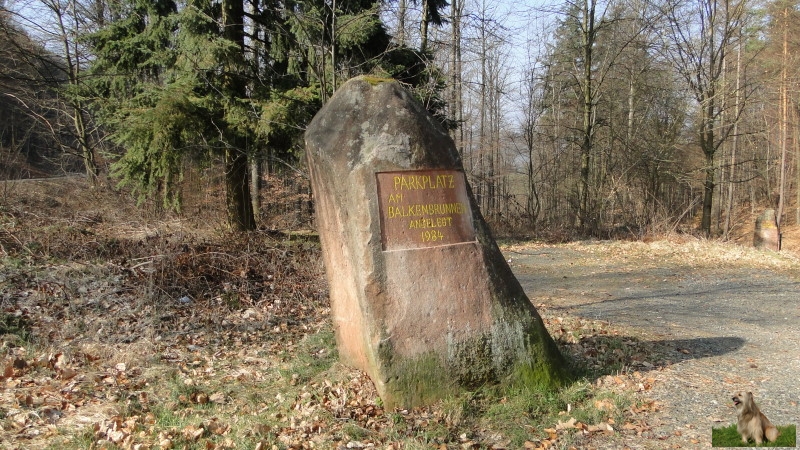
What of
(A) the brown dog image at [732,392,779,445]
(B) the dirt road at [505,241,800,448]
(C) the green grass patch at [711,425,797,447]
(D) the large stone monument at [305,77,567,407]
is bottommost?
(B) the dirt road at [505,241,800,448]

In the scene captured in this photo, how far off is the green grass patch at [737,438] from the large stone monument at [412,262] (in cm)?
124

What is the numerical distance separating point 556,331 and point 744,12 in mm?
17866

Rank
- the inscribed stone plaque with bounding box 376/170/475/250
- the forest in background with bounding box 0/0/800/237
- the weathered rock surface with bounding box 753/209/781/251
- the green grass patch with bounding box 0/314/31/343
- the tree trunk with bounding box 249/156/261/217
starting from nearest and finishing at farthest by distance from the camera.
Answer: the inscribed stone plaque with bounding box 376/170/475/250, the green grass patch with bounding box 0/314/31/343, the forest in background with bounding box 0/0/800/237, the weathered rock surface with bounding box 753/209/781/251, the tree trunk with bounding box 249/156/261/217

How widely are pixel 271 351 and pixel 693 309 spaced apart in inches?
235

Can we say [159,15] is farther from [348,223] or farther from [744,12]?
[744,12]

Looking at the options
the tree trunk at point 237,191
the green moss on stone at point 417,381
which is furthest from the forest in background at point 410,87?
the green moss on stone at point 417,381

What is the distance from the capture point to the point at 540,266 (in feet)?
40.8

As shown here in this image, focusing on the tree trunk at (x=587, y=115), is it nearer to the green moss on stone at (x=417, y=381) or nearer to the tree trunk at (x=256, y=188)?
the tree trunk at (x=256, y=188)

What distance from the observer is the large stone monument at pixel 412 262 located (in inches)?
170

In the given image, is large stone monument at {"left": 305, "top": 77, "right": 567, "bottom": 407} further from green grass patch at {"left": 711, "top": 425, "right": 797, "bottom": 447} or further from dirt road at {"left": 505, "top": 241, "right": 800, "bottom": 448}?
green grass patch at {"left": 711, "top": 425, "right": 797, "bottom": 447}

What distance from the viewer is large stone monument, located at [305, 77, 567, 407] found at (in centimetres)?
431

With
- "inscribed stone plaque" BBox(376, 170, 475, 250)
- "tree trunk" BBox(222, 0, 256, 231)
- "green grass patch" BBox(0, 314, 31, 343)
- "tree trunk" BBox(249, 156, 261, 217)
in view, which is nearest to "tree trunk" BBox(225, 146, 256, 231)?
"tree trunk" BBox(222, 0, 256, 231)

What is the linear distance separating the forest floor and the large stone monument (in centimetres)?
25

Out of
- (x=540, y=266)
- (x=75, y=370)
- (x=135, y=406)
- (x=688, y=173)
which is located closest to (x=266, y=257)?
(x=75, y=370)
